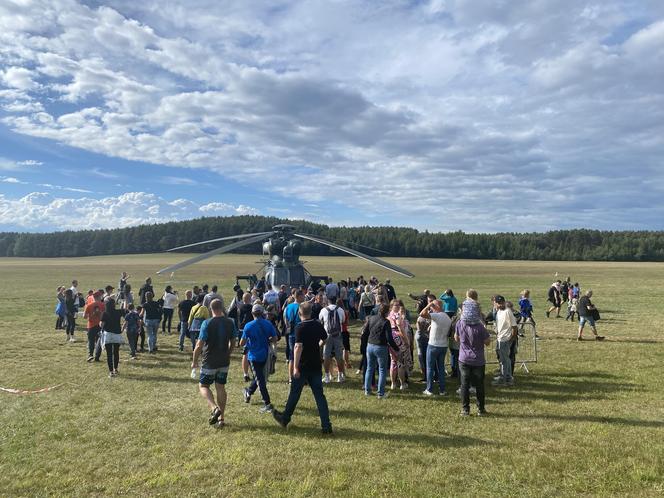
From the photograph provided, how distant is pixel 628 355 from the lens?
10.9m

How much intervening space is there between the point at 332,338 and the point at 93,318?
6047mm

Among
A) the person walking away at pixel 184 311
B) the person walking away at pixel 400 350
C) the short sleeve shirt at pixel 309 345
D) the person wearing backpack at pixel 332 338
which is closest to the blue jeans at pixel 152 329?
the person walking away at pixel 184 311

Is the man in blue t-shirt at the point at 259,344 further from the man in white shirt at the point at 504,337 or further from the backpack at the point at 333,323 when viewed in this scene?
the man in white shirt at the point at 504,337

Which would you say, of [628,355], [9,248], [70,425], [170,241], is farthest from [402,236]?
[9,248]

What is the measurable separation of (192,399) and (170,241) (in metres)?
101

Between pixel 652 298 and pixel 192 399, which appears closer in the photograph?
pixel 192 399

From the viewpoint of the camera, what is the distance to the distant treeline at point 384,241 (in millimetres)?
92000

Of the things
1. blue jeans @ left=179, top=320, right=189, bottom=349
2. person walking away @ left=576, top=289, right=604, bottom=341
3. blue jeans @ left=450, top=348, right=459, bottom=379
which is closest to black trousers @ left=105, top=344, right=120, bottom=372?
blue jeans @ left=179, top=320, right=189, bottom=349

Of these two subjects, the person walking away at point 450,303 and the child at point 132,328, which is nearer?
the child at point 132,328

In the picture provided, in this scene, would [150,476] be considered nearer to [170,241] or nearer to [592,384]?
[592,384]

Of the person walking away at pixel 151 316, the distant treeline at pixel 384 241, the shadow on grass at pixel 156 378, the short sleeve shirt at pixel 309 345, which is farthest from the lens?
the distant treeline at pixel 384 241

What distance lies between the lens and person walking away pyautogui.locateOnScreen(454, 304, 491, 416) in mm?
6633

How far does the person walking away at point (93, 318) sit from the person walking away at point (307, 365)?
632 cm

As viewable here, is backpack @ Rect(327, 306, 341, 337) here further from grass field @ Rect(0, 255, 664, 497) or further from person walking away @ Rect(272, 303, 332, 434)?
person walking away @ Rect(272, 303, 332, 434)
